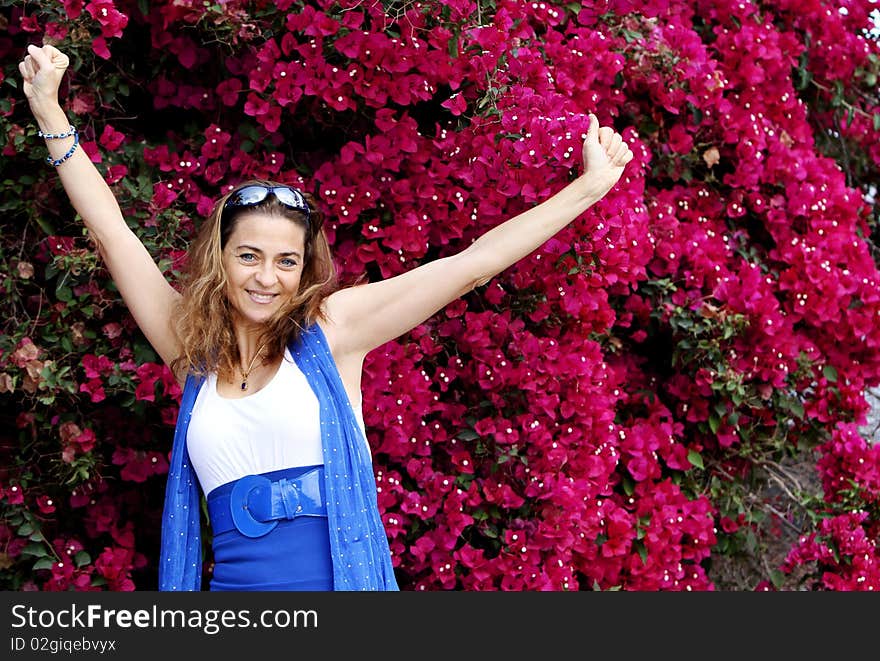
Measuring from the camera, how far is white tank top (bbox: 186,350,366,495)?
2.03 m

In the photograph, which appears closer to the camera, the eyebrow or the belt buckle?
the belt buckle

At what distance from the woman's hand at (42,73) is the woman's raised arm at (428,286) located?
73 centimetres

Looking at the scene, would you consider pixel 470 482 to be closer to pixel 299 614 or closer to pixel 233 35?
pixel 299 614

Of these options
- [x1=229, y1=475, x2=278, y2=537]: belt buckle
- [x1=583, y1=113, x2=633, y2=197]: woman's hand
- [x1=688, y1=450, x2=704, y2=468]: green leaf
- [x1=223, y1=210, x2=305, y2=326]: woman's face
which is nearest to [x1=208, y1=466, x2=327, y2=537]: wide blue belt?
[x1=229, y1=475, x2=278, y2=537]: belt buckle

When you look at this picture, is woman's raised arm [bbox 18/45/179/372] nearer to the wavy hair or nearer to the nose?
the wavy hair

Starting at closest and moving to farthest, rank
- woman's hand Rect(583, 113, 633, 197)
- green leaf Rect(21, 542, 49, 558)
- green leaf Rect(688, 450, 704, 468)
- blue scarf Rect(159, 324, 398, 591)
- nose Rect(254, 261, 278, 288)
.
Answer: blue scarf Rect(159, 324, 398, 591) < nose Rect(254, 261, 278, 288) < woman's hand Rect(583, 113, 633, 197) < green leaf Rect(21, 542, 49, 558) < green leaf Rect(688, 450, 704, 468)

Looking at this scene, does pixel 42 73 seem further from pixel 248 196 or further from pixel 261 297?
pixel 261 297

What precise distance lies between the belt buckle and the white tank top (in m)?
0.02

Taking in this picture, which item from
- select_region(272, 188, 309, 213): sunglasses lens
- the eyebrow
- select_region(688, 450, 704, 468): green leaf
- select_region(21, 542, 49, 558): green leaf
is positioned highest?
select_region(272, 188, 309, 213): sunglasses lens

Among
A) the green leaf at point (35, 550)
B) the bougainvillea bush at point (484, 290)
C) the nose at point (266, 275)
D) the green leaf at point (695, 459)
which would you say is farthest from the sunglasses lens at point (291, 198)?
the green leaf at point (695, 459)

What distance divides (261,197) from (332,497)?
61 cm

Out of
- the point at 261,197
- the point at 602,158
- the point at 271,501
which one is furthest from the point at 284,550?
the point at 602,158

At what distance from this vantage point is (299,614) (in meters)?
2.00

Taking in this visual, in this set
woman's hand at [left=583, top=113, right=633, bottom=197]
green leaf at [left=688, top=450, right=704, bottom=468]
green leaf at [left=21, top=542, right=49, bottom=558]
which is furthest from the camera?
green leaf at [left=688, top=450, right=704, bottom=468]
